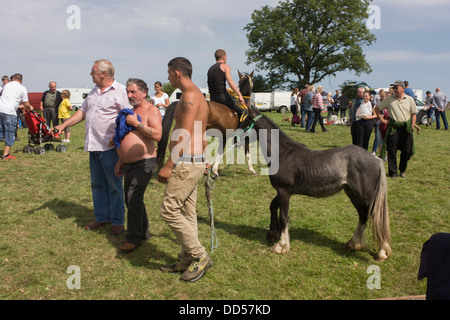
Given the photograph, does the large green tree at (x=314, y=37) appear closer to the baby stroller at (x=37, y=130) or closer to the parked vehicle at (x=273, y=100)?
the parked vehicle at (x=273, y=100)

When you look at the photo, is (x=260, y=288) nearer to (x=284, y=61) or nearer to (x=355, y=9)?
(x=284, y=61)

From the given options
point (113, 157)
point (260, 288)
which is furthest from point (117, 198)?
point (260, 288)

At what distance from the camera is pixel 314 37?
143 ft

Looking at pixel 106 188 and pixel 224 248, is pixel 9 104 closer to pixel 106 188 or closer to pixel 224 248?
pixel 106 188

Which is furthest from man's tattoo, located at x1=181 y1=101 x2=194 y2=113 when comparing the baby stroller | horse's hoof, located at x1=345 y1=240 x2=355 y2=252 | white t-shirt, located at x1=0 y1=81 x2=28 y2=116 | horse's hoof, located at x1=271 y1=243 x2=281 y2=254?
the baby stroller

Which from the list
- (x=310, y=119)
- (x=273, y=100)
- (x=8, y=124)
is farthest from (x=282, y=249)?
(x=273, y=100)

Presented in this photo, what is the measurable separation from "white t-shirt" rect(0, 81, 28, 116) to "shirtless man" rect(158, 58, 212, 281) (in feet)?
27.2

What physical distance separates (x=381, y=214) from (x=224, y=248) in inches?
86.7

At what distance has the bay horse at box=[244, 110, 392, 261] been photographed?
14.8 feet

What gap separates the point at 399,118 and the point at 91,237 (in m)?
7.48

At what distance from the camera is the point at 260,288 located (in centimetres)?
387

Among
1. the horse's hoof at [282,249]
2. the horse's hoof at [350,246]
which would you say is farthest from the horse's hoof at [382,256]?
the horse's hoof at [282,249]

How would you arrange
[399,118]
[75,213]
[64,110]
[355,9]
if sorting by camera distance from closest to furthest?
1. [75,213]
2. [399,118]
3. [64,110]
4. [355,9]

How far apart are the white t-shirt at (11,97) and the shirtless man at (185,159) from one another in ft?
27.2
